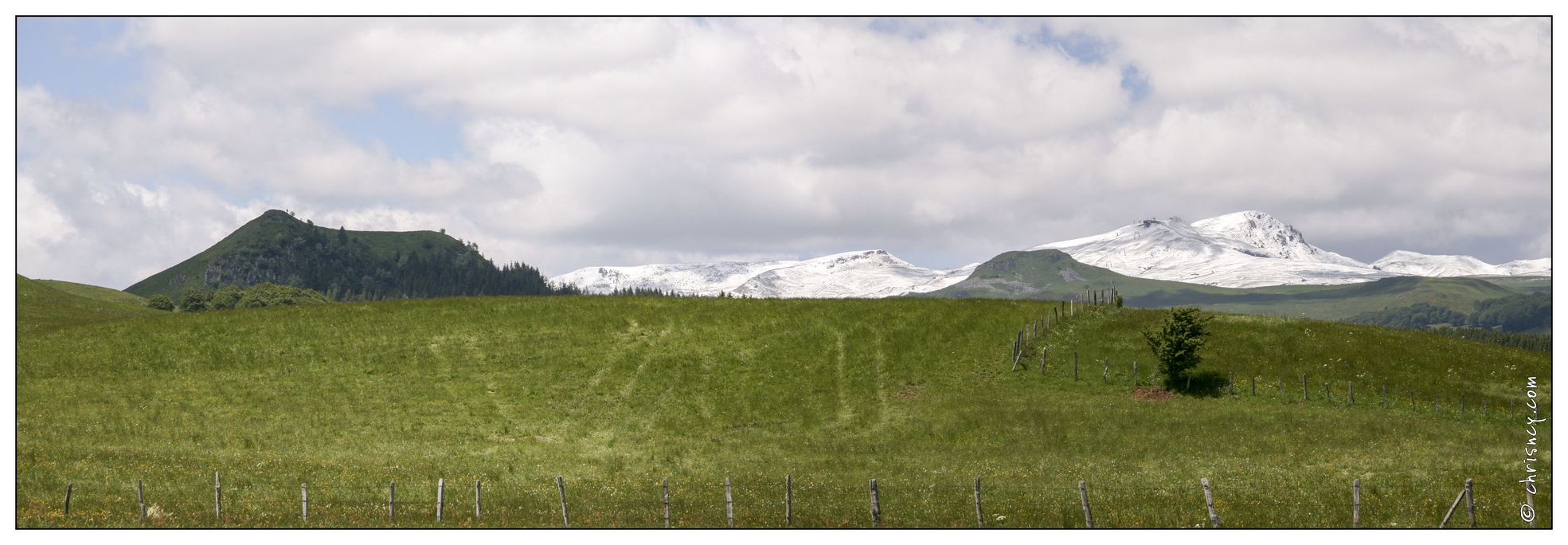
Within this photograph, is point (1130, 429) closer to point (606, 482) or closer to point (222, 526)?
point (606, 482)

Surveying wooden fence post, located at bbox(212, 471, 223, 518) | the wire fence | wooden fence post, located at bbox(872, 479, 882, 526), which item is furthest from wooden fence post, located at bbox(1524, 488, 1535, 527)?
Answer: wooden fence post, located at bbox(212, 471, 223, 518)

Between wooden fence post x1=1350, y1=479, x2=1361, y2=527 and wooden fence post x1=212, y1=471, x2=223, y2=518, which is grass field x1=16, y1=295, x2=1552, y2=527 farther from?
wooden fence post x1=1350, y1=479, x2=1361, y2=527

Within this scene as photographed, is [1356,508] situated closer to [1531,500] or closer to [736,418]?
[1531,500]

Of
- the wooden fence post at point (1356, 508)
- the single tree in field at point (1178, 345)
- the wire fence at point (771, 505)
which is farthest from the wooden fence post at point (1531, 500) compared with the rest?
the single tree in field at point (1178, 345)

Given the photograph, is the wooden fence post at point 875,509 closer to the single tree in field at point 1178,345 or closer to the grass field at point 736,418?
the grass field at point 736,418

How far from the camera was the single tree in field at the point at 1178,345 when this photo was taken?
65.2 meters

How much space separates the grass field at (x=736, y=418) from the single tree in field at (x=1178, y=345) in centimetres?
292

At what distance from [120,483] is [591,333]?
37.2 meters

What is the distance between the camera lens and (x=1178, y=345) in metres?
65.2

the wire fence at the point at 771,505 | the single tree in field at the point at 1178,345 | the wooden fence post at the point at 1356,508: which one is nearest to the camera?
the wooden fence post at the point at 1356,508

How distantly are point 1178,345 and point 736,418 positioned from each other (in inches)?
1198

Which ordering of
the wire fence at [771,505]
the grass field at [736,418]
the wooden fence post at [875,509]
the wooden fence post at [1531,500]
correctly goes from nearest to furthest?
the wooden fence post at [1531,500], the wooden fence post at [875,509], the wire fence at [771,505], the grass field at [736,418]

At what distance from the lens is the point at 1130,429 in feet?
187

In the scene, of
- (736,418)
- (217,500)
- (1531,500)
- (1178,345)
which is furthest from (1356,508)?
(217,500)
